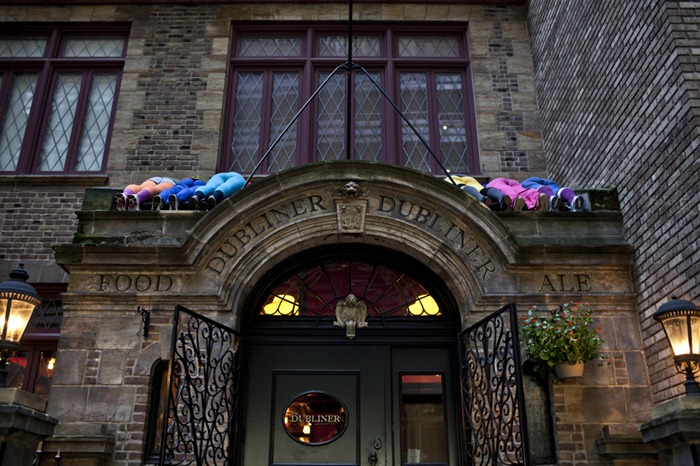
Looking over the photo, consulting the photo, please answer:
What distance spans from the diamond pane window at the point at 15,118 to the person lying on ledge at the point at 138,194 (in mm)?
2886

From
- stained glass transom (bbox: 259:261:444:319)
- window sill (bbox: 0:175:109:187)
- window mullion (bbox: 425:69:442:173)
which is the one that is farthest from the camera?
window mullion (bbox: 425:69:442:173)

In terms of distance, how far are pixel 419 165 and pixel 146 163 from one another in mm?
3787

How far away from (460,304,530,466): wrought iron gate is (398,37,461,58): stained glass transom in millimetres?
5195

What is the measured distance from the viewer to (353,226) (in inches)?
302

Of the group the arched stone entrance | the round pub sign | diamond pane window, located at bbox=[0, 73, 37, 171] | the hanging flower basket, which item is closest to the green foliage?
the hanging flower basket

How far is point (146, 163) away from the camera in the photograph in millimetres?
9914

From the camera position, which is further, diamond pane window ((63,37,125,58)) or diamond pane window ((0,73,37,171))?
diamond pane window ((63,37,125,58))

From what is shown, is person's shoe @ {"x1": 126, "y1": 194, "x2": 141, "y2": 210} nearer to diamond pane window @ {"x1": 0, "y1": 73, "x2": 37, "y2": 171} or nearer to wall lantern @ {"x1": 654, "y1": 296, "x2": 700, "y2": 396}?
diamond pane window @ {"x1": 0, "y1": 73, "x2": 37, "y2": 171}

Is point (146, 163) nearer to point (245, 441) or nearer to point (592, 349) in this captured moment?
point (245, 441)

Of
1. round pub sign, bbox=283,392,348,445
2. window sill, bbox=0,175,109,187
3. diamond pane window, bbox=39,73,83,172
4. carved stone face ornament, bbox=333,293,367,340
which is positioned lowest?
round pub sign, bbox=283,392,348,445

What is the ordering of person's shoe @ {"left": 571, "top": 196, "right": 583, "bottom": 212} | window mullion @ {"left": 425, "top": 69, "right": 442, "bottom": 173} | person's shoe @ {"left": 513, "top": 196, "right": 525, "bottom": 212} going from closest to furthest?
person's shoe @ {"left": 571, "top": 196, "right": 583, "bottom": 212} → person's shoe @ {"left": 513, "top": 196, "right": 525, "bottom": 212} → window mullion @ {"left": 425, "top": 69, "right": 442, "bottom": 173}

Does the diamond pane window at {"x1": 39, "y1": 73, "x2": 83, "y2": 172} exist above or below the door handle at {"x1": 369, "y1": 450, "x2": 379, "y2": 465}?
above

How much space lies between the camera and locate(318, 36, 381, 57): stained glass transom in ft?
36.1

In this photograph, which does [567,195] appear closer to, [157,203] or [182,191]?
[182,191]
